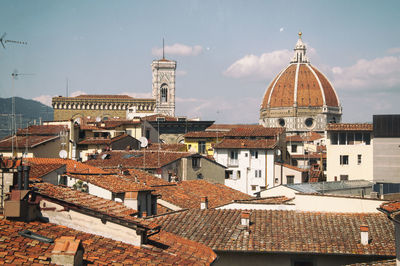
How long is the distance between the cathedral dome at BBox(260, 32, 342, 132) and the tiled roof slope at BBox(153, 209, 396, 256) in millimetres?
→ 125494

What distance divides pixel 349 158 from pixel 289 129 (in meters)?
97.9

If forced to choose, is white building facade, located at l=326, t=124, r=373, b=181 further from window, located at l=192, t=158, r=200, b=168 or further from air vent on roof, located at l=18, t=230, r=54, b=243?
air vent on roof, located at l=18, t=230, r=54, b=243

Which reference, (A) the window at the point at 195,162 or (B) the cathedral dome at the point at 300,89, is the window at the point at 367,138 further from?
(B) the cathedral dome at the point at 300,89

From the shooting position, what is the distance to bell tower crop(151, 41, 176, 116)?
492 feet

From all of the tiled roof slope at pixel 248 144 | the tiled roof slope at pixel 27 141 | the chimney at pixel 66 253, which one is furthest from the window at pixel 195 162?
the chimney at pixel 66 253

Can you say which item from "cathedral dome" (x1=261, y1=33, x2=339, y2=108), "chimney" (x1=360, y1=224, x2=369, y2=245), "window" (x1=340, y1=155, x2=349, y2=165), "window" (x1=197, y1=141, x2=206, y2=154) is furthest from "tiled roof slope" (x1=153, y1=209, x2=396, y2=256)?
"cathedral dome" (x1=261, y1=33, x2=339, y2=108)

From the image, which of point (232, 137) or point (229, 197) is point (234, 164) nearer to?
point (232, 137)

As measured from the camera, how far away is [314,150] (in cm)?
7638

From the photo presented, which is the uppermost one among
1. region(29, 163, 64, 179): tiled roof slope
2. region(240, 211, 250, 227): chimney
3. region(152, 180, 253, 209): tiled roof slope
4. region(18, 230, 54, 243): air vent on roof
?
region(29, 163, 64, 179): tiled roof slope

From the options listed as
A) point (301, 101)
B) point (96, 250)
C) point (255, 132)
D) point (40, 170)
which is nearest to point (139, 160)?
point (40, 170)

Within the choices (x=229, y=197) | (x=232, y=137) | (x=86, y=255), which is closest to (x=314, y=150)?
(x=232, y=137)

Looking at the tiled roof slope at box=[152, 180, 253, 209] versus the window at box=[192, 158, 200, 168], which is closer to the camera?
the tiled roof slope at box=[152, 180, 253, 209]

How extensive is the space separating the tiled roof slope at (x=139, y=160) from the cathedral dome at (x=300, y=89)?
357ft

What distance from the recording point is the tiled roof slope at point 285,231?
14.5 meters
